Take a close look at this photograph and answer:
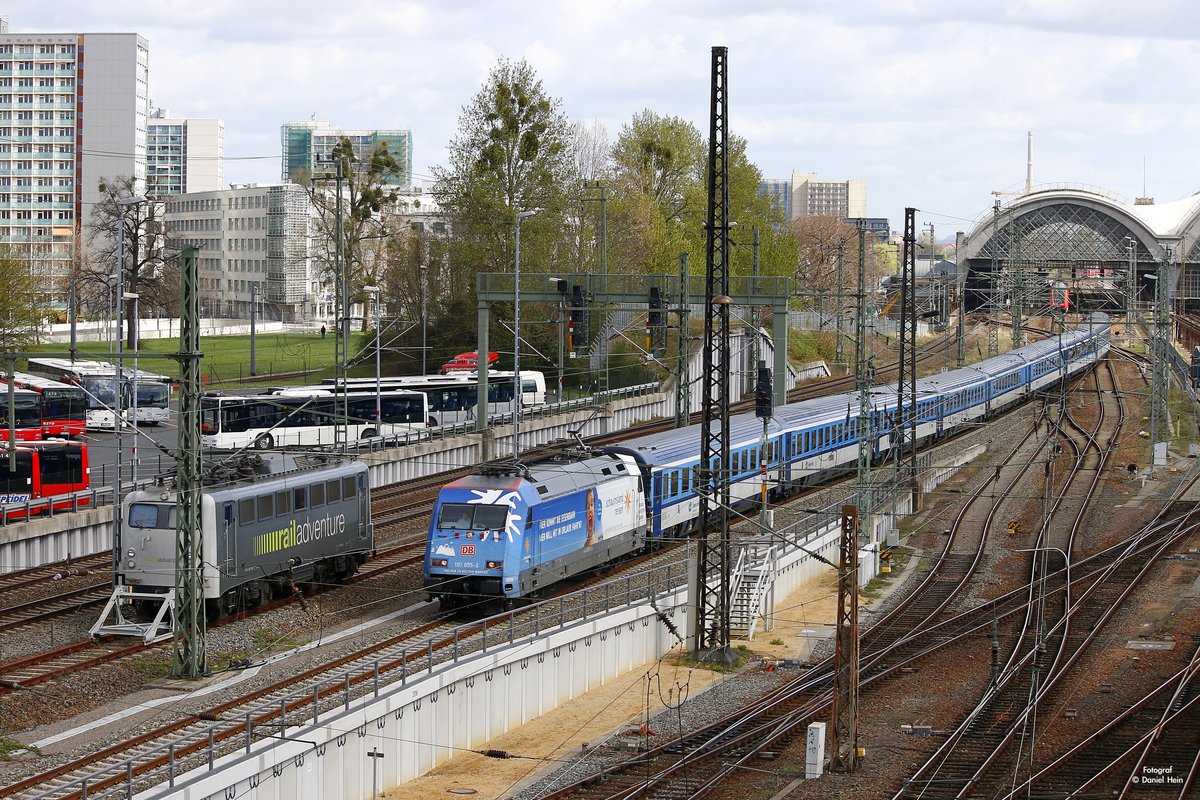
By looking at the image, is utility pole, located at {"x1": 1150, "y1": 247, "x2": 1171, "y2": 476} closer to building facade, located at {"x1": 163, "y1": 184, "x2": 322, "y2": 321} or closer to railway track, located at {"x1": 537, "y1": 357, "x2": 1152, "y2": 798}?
railway track, located at {"x1": 537, "y1": 357, "x2": 1152, "y2": 798}

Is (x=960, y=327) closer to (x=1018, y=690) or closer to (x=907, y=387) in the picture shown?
(x=907, y=387)

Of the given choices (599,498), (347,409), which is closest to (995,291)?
(347,409)

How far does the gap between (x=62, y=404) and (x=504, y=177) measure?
2446cm

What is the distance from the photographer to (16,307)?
61531 millimetres

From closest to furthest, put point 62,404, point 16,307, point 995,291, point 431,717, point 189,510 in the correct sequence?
point 431,717
point 189,510
point 62,404
point 16,307
point 995,291

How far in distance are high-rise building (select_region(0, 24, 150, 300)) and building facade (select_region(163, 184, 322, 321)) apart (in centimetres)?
1039

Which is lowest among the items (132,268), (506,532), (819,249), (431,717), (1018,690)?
(1018,690)

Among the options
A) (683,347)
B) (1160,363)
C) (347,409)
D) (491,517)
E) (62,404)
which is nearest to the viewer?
(491,517)

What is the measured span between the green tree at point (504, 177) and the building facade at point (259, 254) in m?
51.4

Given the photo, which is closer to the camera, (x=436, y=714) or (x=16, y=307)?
(x=436, y=714)

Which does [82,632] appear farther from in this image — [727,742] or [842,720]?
[842,720]

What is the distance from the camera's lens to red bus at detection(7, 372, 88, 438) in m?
56.9

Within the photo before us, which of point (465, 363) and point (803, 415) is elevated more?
point (465, 363)

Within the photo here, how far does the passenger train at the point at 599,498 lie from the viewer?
30625 millimetres
